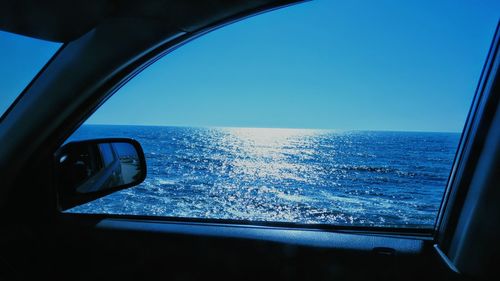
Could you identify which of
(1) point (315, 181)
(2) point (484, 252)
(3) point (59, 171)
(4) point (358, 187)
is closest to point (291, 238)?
(2) point (484, 252)

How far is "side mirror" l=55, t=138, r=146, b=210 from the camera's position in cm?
155

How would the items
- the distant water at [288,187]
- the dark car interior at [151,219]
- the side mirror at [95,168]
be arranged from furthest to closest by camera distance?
the distant water at [288,187]
the side mirror at [95,168]
the dark car interior at [151,219]

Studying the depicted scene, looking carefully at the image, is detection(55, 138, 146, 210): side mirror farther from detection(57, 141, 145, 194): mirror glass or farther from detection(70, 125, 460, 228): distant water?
detection(70, 125, 460, 228): distant water

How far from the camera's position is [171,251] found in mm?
1729

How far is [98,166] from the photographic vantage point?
1697mm

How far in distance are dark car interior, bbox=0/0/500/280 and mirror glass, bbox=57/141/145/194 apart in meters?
0.09

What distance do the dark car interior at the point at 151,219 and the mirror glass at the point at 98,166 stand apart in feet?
0.31

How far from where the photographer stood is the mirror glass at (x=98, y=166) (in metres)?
1.56

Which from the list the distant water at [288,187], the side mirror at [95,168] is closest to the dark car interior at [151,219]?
the side mirror at [95,168]

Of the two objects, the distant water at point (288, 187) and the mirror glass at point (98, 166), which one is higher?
the mirror glass at point (98, 166)

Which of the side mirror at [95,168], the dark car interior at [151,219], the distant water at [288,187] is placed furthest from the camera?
the distant water at [288,187]

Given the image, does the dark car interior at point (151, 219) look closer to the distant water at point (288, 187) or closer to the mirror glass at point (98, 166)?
the mirror glass at point (98, 166)

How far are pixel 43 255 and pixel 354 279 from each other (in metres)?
1.62

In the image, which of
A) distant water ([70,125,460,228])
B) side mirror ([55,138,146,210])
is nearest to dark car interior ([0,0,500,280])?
side mirror ([55,138,146,210])
